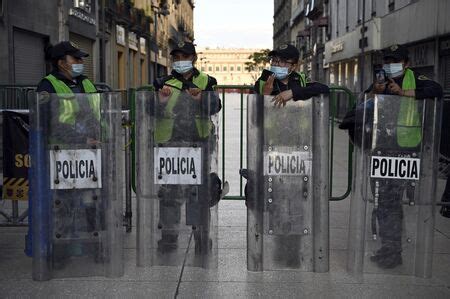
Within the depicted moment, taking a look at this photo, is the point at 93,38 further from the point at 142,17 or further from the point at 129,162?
the point at 129,162

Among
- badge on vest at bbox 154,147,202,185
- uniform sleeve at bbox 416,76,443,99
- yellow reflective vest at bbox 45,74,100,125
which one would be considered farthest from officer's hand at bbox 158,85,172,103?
uniform sleeve at bbox 416,76,443,99

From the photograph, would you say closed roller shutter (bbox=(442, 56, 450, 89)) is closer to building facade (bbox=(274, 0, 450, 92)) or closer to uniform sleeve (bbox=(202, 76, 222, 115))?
building facade (bbox=(274, 0, 450, 92))

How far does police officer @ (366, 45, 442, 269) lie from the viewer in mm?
4863

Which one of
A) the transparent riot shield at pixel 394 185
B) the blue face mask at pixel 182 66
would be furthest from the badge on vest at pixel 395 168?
the blue face mask at pixel 182 66

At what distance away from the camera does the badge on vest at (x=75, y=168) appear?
4.76m

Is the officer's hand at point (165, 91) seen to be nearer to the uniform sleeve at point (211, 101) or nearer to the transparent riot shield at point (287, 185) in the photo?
the uniform sleeve at point (211, 101)

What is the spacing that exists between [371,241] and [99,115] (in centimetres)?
247

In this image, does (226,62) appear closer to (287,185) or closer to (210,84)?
(210,84)

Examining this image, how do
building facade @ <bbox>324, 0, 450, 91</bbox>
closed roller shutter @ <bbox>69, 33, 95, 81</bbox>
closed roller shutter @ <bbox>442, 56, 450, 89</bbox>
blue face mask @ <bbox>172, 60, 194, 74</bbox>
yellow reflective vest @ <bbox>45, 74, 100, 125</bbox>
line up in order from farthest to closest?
closed roller shutter @ <bbox>69, 33, 95, 81</bbox>, building facade @ <bbox>324, 0, 450, 91</bbox>, closed roller shutter @ <bbox>442, 56, 450, 89</bbox>, blue face mask @ <bbox>172, 60, 194, 74</bbox>, yellow reflective vest @ <bbox>45, 74, 100, 125</bbox>

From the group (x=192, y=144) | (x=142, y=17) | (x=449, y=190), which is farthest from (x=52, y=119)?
(x=142, y=17)

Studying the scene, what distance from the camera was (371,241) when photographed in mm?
4984

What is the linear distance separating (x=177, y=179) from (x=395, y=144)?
1821mm

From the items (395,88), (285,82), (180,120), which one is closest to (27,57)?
(180,120)

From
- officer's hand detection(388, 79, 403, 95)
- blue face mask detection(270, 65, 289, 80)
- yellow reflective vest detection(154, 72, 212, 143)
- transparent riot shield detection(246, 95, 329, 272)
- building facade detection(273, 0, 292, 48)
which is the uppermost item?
building facade detection(273, 0, 292, 48)
